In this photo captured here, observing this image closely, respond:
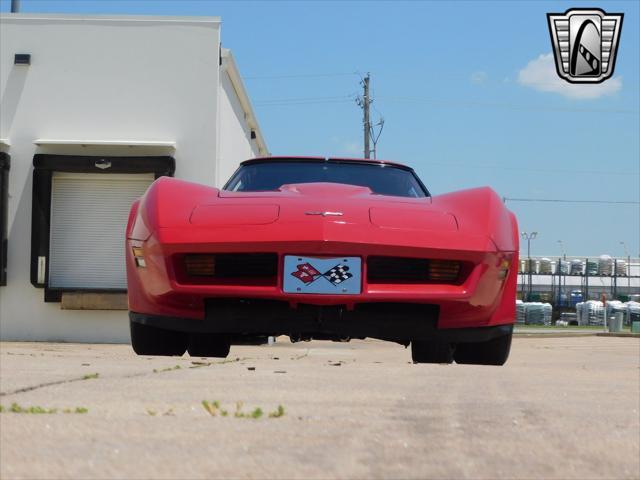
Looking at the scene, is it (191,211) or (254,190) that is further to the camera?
(254,190)

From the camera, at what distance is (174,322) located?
9.80 ft

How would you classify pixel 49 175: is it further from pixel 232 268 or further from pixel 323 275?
pixel 323 275

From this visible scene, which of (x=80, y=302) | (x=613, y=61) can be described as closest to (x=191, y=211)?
(x=613, y=61)

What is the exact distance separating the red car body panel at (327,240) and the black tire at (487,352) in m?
0.10

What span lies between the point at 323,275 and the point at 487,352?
2.62 ft

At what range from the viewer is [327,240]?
2.74 meters

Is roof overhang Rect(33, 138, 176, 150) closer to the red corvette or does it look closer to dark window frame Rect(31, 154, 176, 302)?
dark window frame Rect(31, 154, 176, 302)

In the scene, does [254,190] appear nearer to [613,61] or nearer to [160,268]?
[160,268]

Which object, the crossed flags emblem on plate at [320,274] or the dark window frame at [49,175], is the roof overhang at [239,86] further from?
the crossed flags emblem on plate at [320,274]

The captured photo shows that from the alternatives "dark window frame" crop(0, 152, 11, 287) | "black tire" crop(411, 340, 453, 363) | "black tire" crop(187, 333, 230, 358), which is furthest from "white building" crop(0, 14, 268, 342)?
"black tire" crop(411, 340, 453, 363)

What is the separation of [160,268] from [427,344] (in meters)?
0.90

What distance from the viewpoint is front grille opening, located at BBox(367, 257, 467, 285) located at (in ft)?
9.30

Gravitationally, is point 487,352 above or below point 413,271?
below

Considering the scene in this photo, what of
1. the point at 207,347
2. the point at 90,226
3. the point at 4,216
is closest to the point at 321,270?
the point at 207,347
